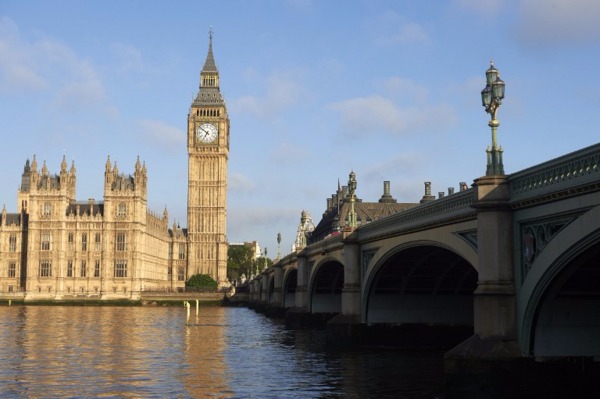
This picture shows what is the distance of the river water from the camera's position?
27.2 m

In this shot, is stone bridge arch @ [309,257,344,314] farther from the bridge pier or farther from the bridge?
the bridge pier

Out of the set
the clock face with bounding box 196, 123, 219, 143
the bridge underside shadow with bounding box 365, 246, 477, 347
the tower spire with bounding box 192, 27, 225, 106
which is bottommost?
the bridge underside shadow with bounding box 365, 246, 477, 347

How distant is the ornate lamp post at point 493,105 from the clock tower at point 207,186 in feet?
476

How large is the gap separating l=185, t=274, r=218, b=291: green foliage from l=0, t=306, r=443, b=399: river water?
99.3 metres

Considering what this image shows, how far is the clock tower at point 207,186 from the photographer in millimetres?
169500

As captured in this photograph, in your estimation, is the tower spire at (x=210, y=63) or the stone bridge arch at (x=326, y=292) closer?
the stone bridge arch at (x=326, y=292)

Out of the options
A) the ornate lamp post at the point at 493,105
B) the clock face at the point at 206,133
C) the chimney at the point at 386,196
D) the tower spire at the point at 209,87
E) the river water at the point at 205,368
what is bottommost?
the river water at the point at 205,368

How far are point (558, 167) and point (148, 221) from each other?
145732 mm

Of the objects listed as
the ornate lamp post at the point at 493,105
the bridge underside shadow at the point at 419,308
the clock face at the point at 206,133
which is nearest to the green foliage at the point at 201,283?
the clock face at the point at 206,133

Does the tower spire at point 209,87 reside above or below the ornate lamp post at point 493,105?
above

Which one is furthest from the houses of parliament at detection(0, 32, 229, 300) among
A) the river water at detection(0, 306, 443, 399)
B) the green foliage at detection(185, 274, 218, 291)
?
the river water at detection(0, 306, 443, 399)

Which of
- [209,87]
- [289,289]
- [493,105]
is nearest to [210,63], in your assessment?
[209,87]

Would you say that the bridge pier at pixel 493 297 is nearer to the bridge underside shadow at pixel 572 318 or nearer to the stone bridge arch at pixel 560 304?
the stone bridge arch at pixel 560 304

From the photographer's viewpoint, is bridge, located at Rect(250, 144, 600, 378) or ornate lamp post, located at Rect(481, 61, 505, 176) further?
ornate lamp post, located at Rect(481, 61, 505, 176)
